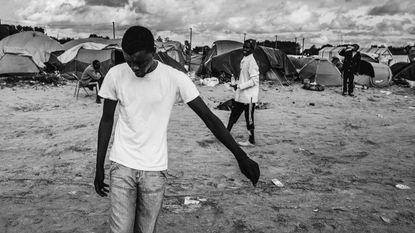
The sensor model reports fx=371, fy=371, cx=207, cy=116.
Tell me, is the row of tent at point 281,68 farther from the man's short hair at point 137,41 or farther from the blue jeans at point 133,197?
the blue jeans at point 133,197

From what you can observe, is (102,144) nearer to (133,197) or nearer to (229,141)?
(133,197)

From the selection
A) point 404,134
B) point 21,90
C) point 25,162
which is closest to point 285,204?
point 25,162

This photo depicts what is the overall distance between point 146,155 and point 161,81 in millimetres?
418

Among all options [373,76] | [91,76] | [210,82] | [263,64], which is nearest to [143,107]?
[91,76]

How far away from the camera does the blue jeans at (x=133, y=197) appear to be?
2021mm

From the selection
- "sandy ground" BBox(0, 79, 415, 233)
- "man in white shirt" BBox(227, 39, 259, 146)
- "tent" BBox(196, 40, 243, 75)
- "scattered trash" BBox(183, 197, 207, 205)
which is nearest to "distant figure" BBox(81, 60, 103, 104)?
"sandy ground" BBox(0, 79, 415, 233)

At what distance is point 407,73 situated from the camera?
18.2 metres

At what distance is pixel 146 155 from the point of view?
6.73 feet

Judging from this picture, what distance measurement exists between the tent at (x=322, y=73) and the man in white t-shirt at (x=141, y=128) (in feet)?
54.2

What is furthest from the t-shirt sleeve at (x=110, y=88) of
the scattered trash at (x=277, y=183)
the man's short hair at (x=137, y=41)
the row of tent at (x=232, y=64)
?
the row of tent at (x=232, y=64)

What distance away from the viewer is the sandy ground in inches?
144

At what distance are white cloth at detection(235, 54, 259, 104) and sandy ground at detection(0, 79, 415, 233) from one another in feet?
3.01

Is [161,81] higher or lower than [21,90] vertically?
higher

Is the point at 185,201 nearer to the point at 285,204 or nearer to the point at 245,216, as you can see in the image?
the point at 245,216
